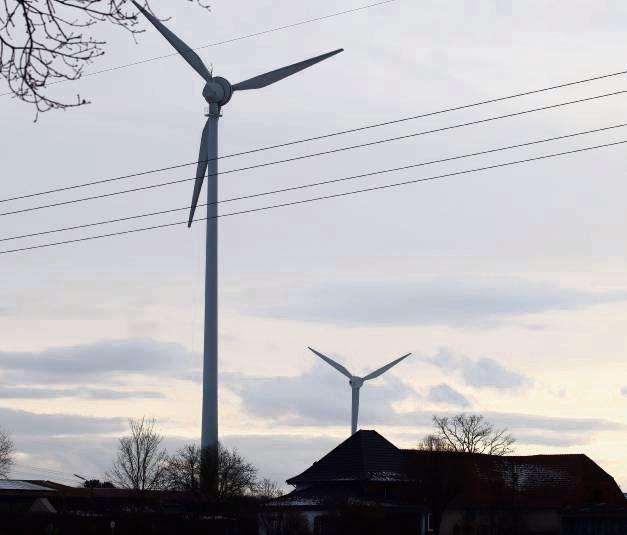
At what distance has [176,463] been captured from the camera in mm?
96750

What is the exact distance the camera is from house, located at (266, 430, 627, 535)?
9206 cm

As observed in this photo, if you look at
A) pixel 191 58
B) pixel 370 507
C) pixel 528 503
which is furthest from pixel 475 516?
pixel 191 58

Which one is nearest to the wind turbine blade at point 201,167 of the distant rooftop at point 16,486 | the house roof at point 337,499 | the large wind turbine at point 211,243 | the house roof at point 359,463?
the large wind turbine at point 211,243

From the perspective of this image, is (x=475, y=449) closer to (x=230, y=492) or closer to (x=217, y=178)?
(x=230, y=492)

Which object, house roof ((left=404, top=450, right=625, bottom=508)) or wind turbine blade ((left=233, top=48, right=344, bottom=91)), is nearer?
wind turbine blade ((left=233, top=48, right=344, bottom=91))

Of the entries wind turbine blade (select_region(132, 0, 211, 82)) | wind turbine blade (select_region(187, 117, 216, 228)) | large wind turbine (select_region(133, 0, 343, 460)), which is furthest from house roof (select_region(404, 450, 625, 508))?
wind turbine blade (select_region(132, 0, 211, 82))

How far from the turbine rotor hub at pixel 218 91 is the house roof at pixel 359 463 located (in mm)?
28446

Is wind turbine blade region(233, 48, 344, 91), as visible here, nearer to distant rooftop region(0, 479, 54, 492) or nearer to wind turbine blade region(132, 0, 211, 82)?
wind turbine blade region(132, 0, 211, 82)

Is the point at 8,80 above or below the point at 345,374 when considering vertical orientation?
below

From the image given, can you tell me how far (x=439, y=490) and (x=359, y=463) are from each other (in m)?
6.27

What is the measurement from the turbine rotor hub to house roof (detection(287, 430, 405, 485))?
2845 centimetres

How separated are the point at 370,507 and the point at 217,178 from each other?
23.4m

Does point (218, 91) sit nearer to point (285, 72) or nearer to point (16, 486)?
point (285, 72)

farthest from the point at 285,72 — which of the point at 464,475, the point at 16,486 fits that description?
the point at 16,486
